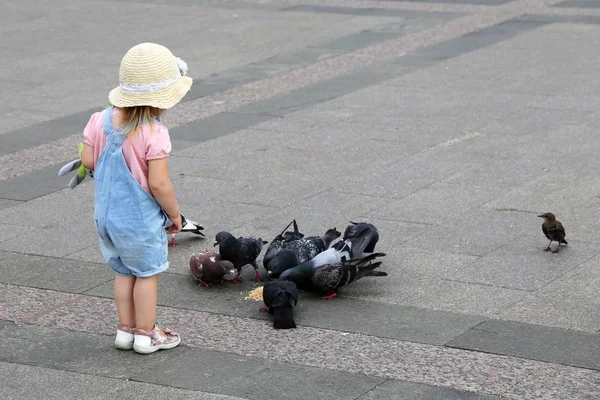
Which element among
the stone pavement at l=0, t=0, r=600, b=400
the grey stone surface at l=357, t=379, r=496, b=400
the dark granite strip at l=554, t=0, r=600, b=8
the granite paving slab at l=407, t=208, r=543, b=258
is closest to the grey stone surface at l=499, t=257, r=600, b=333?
the stone pavement at l=0, t=0, r=600, b=400

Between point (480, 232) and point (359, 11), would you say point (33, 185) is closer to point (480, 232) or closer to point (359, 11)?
point (480, 232)

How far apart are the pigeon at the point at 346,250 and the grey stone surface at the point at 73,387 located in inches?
49.7

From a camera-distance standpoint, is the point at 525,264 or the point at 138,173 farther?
the point at 525,264

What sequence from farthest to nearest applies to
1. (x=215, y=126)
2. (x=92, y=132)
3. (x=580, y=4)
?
(x=580, y=4) → (x=215, y=126) → (x=92, y=132)

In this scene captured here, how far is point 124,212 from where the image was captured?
4797mm

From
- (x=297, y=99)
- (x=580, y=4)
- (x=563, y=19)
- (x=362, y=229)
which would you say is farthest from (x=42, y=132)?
(x=580, y=4)

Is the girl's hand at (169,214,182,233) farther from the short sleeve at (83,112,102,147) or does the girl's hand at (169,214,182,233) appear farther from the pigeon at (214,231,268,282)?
the pigeon at (214,231,268,282)

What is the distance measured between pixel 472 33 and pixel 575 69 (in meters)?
2.38

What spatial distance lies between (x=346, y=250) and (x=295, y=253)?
0.30 metres

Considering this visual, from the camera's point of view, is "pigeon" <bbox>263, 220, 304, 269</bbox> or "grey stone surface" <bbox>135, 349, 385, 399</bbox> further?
"pigeon" <bbox>263, 220, 304, 269</bbox>

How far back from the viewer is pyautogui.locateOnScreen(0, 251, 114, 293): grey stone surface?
587 centimetres

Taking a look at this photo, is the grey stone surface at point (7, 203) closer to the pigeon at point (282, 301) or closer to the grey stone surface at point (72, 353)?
the grey stone surface at point (72, 353)

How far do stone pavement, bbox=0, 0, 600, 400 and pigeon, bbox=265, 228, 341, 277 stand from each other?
0.68 feet

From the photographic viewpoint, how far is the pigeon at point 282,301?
5211 mm
